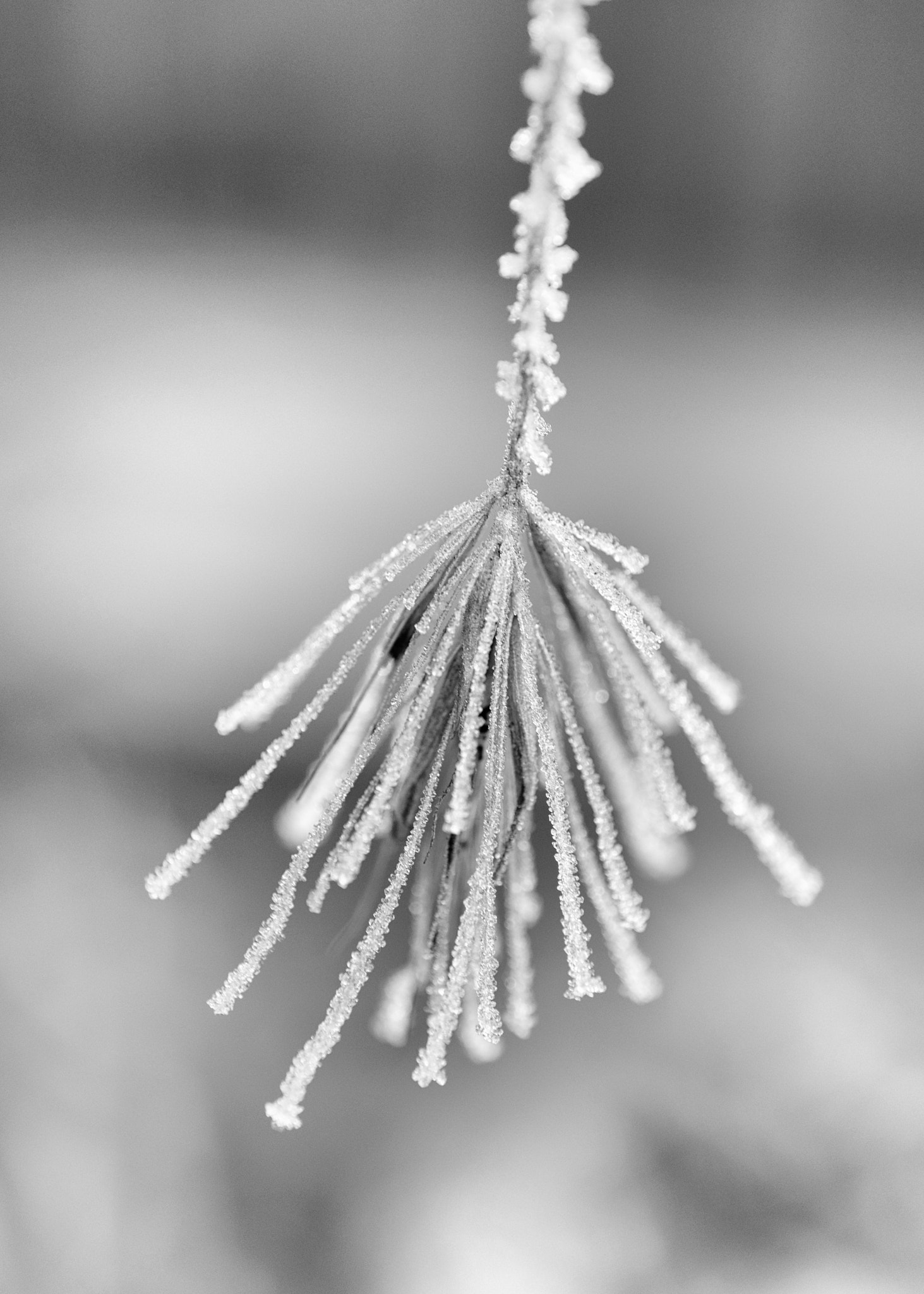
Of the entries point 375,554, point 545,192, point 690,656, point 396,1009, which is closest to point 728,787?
point 690,656

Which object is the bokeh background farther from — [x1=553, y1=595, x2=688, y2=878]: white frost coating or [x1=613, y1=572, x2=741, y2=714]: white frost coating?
[x1=613, y1=572, x2=741, y2=714]: white frost coating

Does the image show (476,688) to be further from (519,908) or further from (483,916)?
(519,908)

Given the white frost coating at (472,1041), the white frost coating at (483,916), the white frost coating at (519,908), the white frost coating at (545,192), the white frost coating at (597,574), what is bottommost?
the white frost coating at (472,1041)

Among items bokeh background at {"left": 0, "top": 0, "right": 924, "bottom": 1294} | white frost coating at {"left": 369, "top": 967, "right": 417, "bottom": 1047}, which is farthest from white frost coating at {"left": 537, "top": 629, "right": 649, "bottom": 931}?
bokeh background at {"left": 0, "top": 0, "right": 924, "bottom": 1294}


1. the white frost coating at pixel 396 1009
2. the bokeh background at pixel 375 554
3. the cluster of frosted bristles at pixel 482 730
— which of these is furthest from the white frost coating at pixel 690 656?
the bokeh background at pixel 375 554

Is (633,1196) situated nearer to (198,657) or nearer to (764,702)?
(764,702)

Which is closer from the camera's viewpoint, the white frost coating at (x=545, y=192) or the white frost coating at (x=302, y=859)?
the white frost coating at (x=545, y=192)

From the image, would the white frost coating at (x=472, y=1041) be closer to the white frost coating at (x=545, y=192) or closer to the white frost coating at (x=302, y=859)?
the white frost coating at (x=302, y=859)
